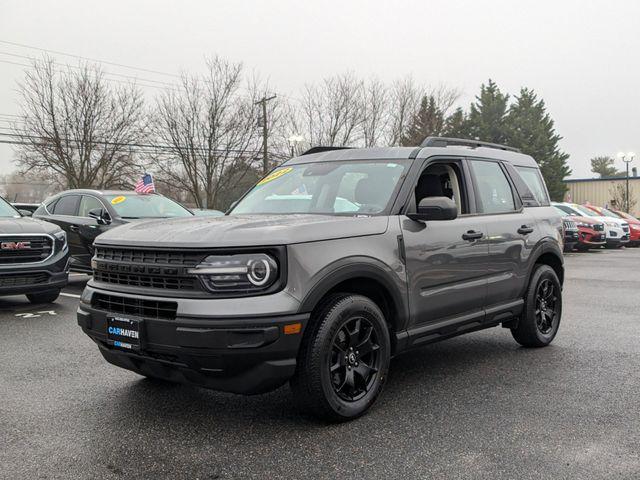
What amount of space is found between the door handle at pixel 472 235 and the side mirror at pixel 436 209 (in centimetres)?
52

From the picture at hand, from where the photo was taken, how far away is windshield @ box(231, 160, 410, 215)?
4.50 meters

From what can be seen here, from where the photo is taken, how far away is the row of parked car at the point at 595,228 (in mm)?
20250

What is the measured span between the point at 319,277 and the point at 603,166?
107127mm

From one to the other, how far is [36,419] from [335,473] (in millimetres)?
2099

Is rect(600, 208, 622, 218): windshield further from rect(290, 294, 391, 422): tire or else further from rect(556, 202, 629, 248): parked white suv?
rect(290, 294, 391, 422): tire

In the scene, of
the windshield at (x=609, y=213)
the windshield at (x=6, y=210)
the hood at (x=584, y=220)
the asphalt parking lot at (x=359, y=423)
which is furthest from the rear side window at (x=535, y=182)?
the windshield at (x=609, y=213)

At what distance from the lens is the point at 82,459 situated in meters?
3.31

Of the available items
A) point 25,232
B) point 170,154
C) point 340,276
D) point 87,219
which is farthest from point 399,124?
point 340,276

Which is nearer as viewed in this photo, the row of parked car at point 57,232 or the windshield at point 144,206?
the row of parked car at point 57,232

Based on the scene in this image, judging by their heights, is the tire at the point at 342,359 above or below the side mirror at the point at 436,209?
below

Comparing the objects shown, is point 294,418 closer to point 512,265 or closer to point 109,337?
point 109,337

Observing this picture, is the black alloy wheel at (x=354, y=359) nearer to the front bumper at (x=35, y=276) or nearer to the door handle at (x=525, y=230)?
the door handle at (x=525, y=230)

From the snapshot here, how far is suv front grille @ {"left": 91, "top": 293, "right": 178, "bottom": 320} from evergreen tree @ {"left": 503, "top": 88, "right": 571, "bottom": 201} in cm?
5543

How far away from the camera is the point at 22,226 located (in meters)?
7.99
